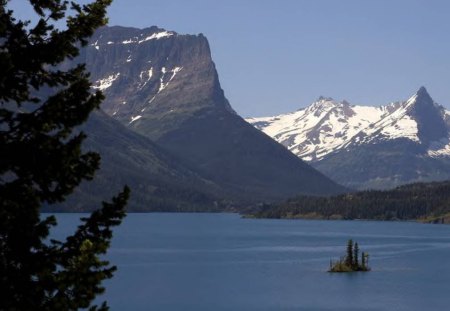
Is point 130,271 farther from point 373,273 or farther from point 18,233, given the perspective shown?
point 18,233

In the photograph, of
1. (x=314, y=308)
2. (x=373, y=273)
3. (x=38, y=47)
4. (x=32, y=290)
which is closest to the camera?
(x=32, y=290)

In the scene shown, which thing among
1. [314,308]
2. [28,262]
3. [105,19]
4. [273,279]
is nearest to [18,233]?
[28,262]

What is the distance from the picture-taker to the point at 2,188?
21781mm

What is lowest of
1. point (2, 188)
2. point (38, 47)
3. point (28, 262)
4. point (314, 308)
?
point (314, 308)

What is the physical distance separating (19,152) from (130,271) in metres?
172

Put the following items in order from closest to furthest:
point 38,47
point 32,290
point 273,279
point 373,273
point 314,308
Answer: point 32,290 < point 38,47 < point 314,308 < point 273,279 < point 373,273

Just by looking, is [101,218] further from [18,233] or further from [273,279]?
[273,279]

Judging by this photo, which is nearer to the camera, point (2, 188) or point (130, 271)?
point (2, 188)

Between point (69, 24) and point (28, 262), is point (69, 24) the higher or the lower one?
the higher one

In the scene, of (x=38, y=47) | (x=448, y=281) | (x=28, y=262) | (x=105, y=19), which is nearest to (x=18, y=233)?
(x=28, y=262)

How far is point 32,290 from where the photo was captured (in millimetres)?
21109

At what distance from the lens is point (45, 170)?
2178cm

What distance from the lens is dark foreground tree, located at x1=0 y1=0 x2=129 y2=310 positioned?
21.0 metres

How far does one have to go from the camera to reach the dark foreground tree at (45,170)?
21.0m
